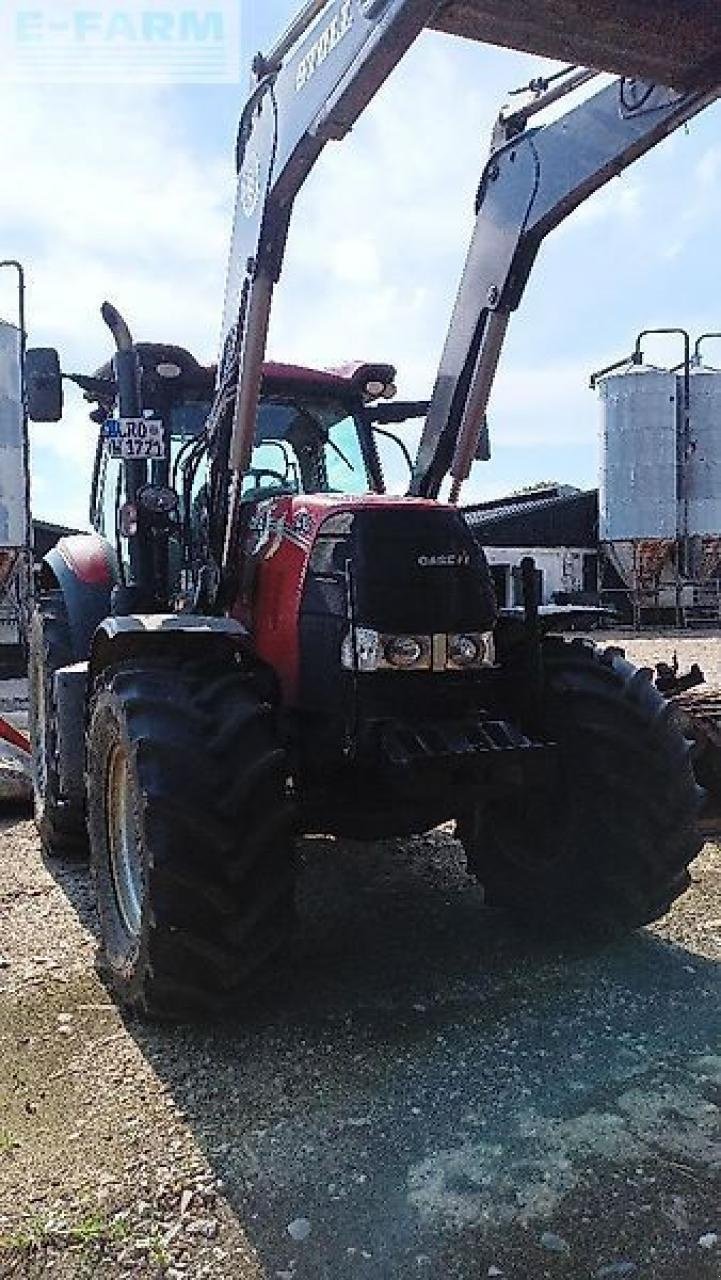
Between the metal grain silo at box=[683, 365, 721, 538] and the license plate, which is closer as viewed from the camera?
the license plate

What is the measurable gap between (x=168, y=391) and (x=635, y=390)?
1579cm

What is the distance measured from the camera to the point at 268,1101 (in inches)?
125

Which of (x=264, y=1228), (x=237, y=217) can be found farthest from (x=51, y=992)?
(x=237, y=217)

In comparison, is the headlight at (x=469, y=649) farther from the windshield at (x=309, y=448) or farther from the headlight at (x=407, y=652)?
the windshield at (x=309, y=448)

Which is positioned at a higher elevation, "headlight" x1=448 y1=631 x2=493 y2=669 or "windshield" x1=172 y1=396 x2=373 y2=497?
"windshield" x1=172 y1=396 x2=373 y2=497

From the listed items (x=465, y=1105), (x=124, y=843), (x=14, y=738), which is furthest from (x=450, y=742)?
(x=14, y=738)

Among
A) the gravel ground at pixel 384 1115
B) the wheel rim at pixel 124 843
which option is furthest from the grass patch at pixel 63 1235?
the wheel rim at pixel 124 843

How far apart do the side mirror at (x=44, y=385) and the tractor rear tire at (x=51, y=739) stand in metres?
1.09

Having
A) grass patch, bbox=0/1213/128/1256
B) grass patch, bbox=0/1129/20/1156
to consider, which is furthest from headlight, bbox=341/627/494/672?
grass patch, bbox=0/1213/128/1256

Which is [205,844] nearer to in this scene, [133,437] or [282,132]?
[133,437]

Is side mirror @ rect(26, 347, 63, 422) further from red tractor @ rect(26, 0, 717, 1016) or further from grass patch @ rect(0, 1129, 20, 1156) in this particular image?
grass patch @ rect(0, 1129, 20, 1156)

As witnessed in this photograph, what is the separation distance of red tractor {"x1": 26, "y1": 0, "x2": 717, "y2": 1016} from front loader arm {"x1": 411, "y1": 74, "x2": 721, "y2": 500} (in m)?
0.01

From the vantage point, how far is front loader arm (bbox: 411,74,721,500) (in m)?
3.95

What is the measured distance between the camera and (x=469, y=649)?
4016 millimetres
